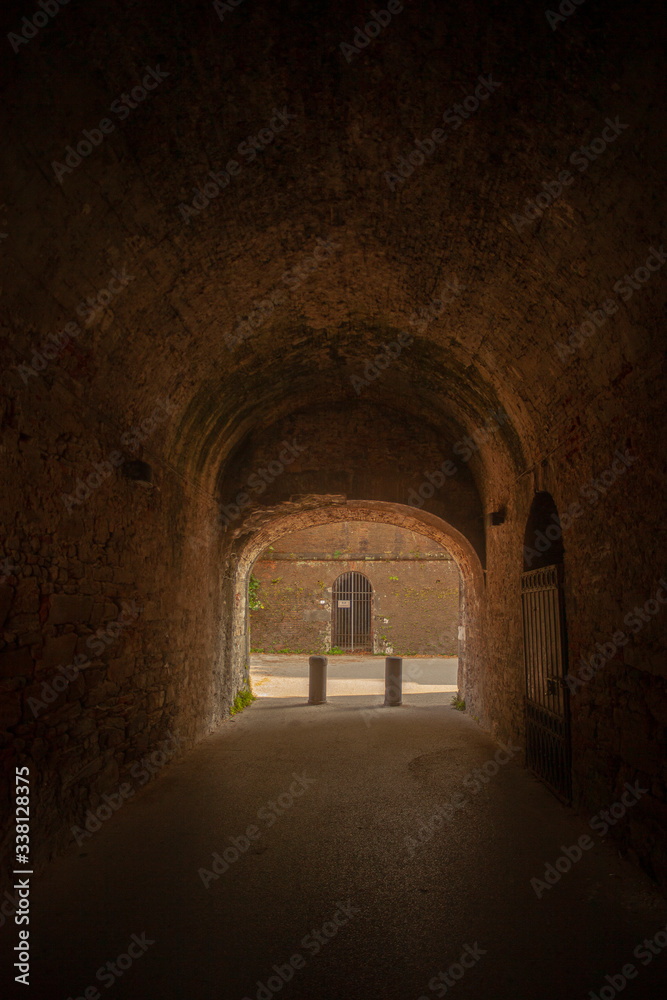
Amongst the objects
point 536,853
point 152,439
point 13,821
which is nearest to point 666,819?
point 536,853

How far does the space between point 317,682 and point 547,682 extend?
6.00m

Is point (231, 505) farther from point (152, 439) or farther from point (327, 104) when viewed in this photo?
point (327, 104)

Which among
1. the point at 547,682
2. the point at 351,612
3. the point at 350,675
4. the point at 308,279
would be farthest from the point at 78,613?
the point at 351,612

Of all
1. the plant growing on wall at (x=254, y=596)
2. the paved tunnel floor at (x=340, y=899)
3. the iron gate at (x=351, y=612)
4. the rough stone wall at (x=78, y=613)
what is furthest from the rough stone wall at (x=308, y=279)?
the iron gate at (x=351, y=612)

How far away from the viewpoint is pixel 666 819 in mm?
3346

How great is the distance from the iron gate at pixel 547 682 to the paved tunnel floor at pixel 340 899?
0.28 metres

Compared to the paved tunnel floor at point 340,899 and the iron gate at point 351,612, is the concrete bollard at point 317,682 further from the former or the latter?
the iron gate at point 351,612

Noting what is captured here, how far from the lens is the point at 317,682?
422 inches

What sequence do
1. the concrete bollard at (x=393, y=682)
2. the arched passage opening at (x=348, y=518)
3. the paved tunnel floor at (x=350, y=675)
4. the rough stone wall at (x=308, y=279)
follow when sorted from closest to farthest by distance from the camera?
the rough stone wall at (x=308, y=279)
the arched passage opening at (x=348, y=518)
the concrete bollard at (x=393, y=682)
the paved tunnel floor at (x=350, y=675)

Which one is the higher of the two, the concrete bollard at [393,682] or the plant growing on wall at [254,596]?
the plant growing on wall at [254,596]

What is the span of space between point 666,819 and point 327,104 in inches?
179

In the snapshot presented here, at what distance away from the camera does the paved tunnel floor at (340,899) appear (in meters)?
2.60

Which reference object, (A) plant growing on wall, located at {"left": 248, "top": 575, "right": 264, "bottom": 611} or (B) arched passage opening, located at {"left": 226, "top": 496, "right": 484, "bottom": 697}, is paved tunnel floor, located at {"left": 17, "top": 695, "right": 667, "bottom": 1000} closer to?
(B) arched passage opening, located at {"left": 226, "top": 496, "right": 484, "bottom": 697}

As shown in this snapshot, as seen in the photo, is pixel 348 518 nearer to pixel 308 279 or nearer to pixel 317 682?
pixel 317 682
